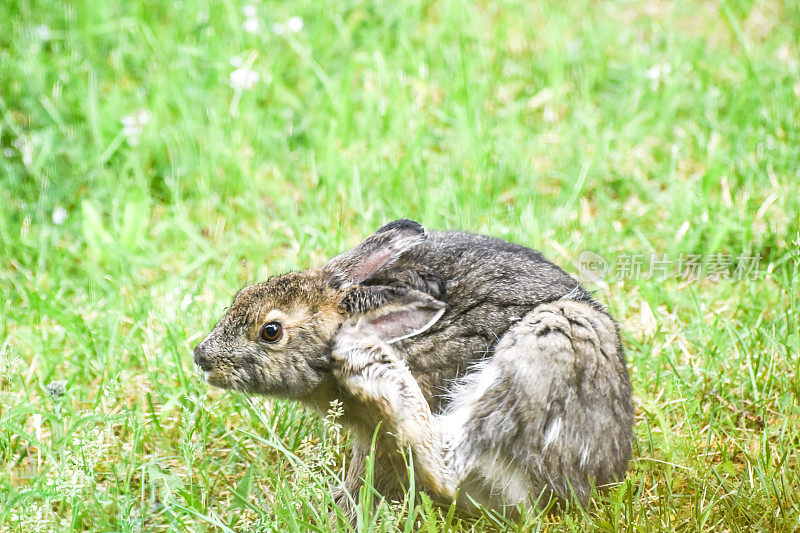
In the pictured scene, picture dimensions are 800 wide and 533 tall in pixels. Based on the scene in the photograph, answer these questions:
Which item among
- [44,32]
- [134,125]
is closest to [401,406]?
[134,125]

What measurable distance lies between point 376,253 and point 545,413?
3.34ft

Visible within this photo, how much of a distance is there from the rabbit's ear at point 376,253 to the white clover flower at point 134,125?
2.76m

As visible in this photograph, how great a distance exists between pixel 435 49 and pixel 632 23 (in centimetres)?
194

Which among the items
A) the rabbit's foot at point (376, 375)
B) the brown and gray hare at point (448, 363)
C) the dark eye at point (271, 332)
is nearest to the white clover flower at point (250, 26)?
the brown and gray hare at point (448, 363)

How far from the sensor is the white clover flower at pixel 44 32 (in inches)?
274

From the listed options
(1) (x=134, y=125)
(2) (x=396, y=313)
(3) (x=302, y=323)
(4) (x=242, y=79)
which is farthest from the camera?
(4) (x=242, y=79)

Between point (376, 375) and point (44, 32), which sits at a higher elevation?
point (44, 32)

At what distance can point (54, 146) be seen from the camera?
6.38m

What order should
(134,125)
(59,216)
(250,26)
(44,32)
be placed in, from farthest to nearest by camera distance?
(250,26), (44,32), (134,125), (59,216)

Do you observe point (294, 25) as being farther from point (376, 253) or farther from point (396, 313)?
point (396, 313)

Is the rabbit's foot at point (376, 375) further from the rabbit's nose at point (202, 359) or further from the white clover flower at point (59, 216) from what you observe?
the white clover flower at point (59, 216)

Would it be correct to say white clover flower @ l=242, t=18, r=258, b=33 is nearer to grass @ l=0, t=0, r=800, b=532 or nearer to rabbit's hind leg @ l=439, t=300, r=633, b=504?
grass @ l=0, t=0, r=800, b=532

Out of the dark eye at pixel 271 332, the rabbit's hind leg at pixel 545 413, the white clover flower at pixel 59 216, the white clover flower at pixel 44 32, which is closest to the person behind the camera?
the rabbit's hind leg at pixel 545 413

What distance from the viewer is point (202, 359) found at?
3.96 meters
